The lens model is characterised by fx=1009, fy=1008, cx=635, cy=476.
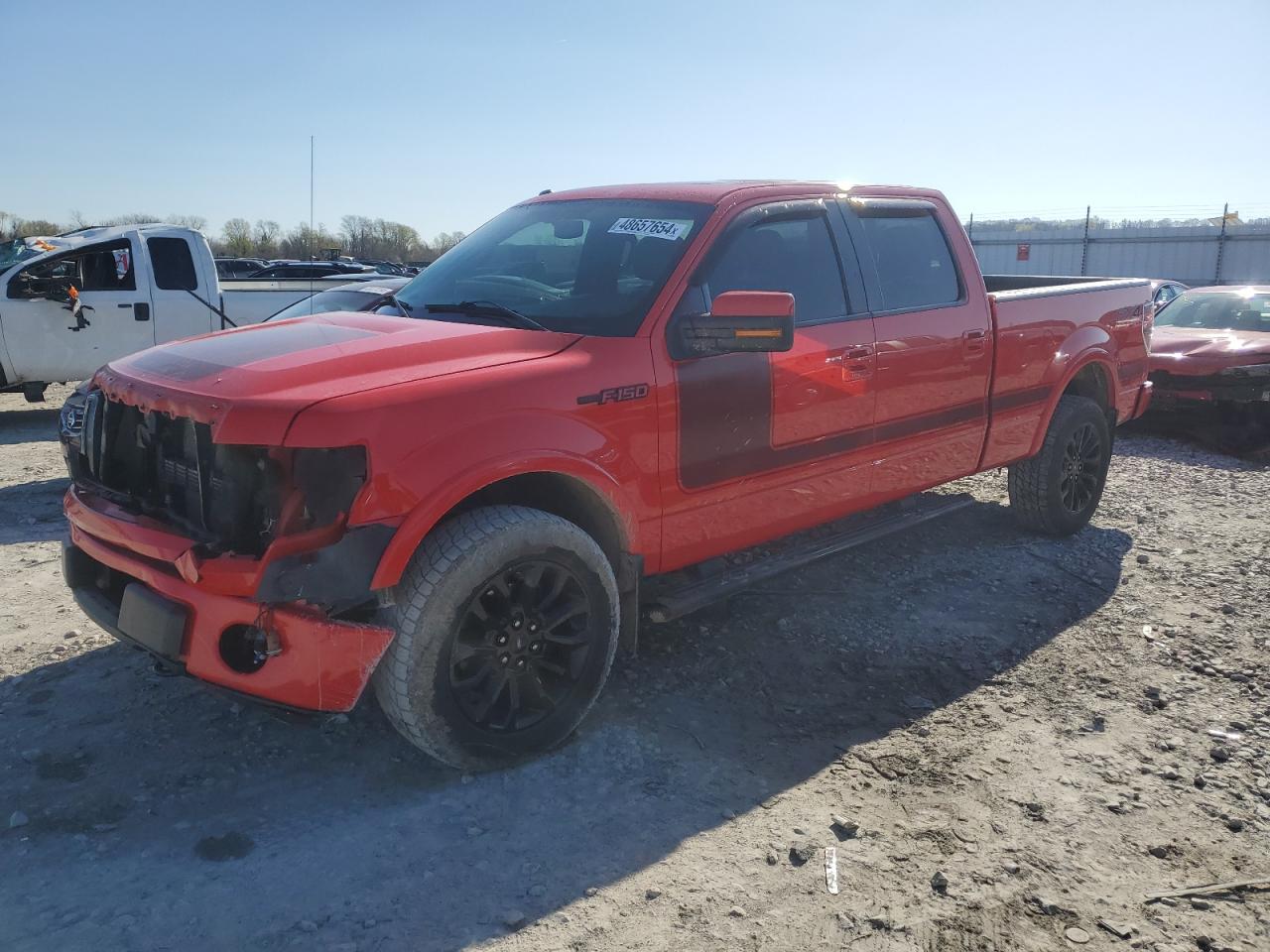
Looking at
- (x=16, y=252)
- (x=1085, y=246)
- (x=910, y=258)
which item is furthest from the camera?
(x=1085, y=246)

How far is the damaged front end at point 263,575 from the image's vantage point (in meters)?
2.88

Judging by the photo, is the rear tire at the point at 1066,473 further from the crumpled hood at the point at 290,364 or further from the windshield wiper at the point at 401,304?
the windshield wiper at the point at 401,304

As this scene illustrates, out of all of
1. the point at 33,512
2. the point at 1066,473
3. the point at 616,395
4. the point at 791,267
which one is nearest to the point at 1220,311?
the point at 1066,473

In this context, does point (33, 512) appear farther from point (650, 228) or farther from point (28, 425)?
point (650, 228)

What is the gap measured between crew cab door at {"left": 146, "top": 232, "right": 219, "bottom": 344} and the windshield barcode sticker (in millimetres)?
7228

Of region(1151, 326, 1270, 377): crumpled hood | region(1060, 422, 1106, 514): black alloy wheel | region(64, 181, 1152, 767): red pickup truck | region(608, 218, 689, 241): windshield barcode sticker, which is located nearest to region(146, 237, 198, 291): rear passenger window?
region(64, 181, 1152, 767): red pickup truck

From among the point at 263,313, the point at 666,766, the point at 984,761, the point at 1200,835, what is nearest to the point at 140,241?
the point at 263,313

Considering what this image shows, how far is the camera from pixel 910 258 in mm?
4848

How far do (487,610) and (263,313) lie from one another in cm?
773

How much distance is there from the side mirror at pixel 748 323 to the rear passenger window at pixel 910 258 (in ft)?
4.12

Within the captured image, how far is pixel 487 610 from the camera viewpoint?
329 cm

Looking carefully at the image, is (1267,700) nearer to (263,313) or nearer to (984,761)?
(984,761)

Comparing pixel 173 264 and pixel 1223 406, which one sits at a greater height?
pixel 173 264

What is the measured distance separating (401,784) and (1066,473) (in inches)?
170
